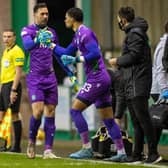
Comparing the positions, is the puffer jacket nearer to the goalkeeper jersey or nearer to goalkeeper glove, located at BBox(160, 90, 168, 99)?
goalkeeper glove, located at BBox(160, 90, 168, 99)

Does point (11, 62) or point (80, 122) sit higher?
point (11, 62)

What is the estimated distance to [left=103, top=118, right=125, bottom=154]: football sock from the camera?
40.4 ft

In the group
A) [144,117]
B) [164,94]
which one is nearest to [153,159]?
[144,117]

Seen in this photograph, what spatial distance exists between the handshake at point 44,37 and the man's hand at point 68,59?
35 cm

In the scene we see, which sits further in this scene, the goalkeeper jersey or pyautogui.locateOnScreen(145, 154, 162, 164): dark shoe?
the goalkeeper jersey

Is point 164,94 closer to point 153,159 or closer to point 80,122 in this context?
point 153,159

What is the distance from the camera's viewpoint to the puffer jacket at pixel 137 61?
1173 centimetres

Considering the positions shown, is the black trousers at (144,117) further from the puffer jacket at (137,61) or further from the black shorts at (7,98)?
the black shorts at (7,98)

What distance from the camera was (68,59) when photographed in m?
12.0

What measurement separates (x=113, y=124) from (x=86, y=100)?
530 millimetres

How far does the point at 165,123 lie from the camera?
12.2 meters

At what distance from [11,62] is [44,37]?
2.05m

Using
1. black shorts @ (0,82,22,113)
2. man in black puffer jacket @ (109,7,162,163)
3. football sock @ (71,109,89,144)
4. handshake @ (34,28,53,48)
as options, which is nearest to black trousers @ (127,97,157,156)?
man in black puffer jacket @ (109,7,162,163)

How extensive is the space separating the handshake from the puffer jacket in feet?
3.37
